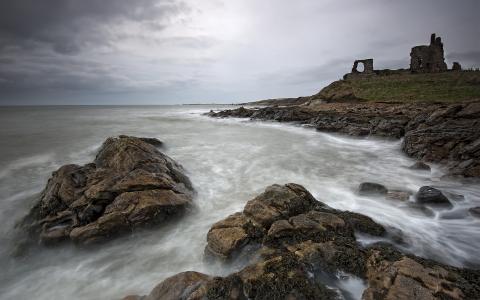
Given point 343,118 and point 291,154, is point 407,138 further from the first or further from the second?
point 343,118

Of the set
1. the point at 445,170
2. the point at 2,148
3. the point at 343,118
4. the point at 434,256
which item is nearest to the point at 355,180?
the point at 445,170

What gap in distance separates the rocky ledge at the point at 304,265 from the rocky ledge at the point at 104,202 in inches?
91.4

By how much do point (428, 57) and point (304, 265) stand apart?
62.0 meters

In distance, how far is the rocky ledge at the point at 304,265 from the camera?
3.36m

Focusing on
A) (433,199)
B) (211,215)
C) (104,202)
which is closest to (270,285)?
(211,215)

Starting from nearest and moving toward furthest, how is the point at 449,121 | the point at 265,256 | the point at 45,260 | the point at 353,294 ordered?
the point at 353,294, the point at 265,256, the point at 45,260, the point at 449,121

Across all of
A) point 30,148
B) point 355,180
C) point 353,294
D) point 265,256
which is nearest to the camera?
point 353,294

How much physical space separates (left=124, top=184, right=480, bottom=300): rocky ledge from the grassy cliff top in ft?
92.1

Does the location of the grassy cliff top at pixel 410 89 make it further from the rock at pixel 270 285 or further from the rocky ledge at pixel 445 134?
the rock at pixel 270 285

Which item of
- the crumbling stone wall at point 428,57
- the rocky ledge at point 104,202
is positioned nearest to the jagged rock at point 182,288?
the rocky ledge at point 104,202

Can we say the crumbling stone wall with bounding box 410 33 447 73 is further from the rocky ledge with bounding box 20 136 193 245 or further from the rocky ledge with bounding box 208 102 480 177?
the rocky ledge with bounding box 20 136 193 245

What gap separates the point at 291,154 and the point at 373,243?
10081mm

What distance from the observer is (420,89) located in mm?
33094

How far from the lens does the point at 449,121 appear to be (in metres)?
A: 13.4
